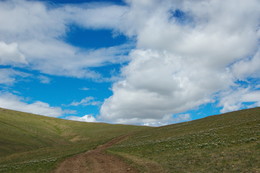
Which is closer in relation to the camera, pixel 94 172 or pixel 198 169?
pixel 198 169

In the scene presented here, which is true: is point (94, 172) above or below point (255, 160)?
below

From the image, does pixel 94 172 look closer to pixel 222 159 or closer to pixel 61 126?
pixel 222 159

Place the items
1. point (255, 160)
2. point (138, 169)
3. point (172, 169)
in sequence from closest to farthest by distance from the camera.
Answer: point (255, 160) < point (172, 169) < point (138, 169)

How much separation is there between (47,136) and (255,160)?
267 feet

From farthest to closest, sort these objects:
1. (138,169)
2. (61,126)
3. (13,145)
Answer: (61,126) → (13,145) → (138,169)

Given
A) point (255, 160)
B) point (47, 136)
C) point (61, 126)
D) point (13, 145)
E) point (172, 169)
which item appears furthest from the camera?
point (61, 126)

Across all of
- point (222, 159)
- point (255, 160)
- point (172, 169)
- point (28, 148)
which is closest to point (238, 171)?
point (255, 160)

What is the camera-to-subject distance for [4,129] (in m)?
75.9

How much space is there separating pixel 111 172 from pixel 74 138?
71.7 m

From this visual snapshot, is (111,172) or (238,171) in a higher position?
(238,171)

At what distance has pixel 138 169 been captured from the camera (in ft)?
68.9

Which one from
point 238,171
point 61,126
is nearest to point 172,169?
point 238,171

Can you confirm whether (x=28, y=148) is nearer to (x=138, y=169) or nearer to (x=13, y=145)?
(x=13, y=145)

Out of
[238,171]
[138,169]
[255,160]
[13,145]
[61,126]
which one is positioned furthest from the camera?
[61,126]
